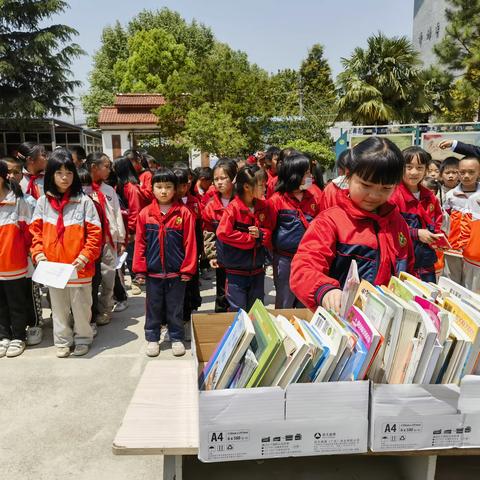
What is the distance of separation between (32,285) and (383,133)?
11.3m

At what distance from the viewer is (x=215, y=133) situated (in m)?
14.8

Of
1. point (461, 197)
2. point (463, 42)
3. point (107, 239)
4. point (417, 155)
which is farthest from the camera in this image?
point (463, 42)

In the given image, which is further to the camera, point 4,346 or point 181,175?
point 181,175

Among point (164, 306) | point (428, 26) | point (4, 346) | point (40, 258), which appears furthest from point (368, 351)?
point (428, 26)

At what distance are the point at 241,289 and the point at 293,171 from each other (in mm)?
1083

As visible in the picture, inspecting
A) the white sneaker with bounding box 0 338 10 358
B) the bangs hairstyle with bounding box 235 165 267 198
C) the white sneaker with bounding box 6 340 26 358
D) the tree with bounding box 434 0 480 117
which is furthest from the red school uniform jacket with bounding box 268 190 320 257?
the tree with bounding box 434 0 480 117

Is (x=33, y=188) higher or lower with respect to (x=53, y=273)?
higher

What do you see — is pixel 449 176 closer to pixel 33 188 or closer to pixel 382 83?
pixel 33 188

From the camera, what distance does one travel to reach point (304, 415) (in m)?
1.39

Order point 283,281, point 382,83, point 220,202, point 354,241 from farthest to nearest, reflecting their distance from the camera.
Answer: point 382,83 → point 220,202 → point 283,281 → point 354,241

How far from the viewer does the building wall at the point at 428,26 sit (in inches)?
1000

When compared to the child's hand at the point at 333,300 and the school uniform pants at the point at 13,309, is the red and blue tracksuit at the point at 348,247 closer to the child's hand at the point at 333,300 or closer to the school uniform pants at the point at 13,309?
the child's hand at the point at 333,300

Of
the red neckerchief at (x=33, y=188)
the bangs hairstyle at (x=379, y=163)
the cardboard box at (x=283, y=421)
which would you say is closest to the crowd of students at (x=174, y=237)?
the red neckerchief at (x=33, y=188)

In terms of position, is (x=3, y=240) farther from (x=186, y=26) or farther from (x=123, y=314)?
(x=186, y=26)
